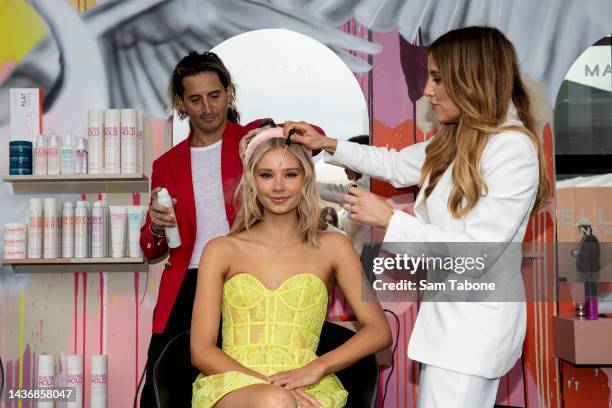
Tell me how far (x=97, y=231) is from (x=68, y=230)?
0.11 m

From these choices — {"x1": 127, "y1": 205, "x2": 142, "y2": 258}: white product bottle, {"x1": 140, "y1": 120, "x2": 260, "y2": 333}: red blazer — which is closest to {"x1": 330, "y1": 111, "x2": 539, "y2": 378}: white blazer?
{"x1": 140, "y1": 120, "x2": 260, "y2": 333}: red blazer

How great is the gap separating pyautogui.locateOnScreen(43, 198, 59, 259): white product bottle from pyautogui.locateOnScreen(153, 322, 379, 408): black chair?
88 cm

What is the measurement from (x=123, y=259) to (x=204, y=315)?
37.4 inches

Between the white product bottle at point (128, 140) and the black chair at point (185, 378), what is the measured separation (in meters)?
0.88

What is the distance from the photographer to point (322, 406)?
5.86 ft

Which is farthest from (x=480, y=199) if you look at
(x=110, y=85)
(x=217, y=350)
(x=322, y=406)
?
(x=110, y=85)

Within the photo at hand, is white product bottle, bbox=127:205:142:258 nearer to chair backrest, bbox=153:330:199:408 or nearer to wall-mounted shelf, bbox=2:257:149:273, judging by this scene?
wall-mounted shelf, bbox=2:257:149:273

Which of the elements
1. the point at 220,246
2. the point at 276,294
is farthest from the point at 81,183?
the point at 276,294

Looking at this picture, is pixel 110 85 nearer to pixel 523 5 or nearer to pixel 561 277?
pixel 523 5

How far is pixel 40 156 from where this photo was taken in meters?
2.87

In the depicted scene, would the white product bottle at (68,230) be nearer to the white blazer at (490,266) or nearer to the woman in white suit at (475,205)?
the woman in white suit at (475,205)

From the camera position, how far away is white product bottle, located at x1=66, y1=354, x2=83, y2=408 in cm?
283

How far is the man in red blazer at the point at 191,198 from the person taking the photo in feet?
8.32

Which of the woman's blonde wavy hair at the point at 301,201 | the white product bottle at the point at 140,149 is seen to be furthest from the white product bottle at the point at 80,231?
the woman's blonde wavy hair at the point at 301,201
